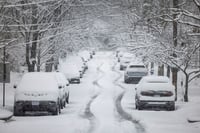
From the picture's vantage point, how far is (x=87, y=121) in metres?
19.4

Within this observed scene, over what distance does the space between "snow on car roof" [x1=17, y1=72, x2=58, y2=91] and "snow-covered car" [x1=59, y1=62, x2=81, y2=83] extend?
23688 mm

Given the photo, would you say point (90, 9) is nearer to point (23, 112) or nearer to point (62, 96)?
point (62, 96)

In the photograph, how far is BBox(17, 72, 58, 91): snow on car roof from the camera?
70.8ft

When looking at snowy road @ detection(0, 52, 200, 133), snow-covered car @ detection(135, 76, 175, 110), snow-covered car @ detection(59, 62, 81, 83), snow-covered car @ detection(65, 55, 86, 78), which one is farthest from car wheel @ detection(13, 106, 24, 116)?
snow-covered car @ detection(65, 55, 86, 78)

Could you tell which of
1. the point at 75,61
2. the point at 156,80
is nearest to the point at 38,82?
the point at 156,80

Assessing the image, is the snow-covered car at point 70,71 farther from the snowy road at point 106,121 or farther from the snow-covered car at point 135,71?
the snowy road at point 106,121

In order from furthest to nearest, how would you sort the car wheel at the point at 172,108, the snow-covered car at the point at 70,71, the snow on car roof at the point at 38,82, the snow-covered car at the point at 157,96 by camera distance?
1. the snow-covered car at the point at 70,71
2. the car wheel at the point at 172,108
3. the snow-covered car at the point at 157,96
4. the snow on car roof at the point at 38,82

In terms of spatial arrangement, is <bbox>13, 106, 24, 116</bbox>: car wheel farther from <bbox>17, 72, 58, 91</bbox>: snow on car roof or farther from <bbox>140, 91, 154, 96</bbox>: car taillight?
<bbox>140, 91, 154, 96</bbox>: car taillight

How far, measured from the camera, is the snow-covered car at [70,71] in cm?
4666

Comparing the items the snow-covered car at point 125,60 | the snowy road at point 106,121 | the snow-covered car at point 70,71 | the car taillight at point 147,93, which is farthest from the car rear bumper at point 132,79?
the car taillight at point 147,93

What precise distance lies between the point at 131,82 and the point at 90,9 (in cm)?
1730

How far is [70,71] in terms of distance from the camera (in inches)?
1877

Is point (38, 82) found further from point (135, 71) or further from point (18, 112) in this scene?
point (135, 71)

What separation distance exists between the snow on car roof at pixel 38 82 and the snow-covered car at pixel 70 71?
77.7 feet
